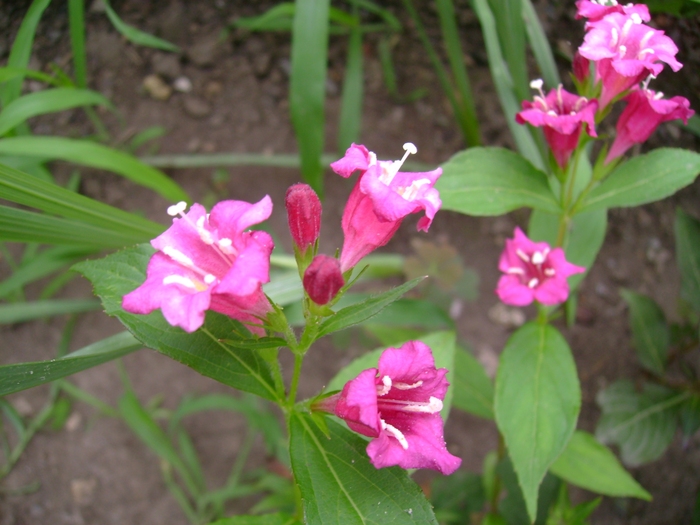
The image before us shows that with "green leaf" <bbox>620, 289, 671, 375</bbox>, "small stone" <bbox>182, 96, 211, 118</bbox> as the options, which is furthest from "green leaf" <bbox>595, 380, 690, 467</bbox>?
"small stone" <bbox>182, 96, 211, 118</bbox>

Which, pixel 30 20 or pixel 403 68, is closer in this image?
pixel 30 20

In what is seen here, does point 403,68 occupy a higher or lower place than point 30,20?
lower

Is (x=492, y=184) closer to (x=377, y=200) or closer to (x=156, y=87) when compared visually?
(x=377, y=200)

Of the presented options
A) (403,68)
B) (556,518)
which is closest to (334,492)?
(556,518)

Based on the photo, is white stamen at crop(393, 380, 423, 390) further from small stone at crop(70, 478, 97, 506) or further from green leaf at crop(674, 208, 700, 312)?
small stone at crop(70, 478, 97, 506)

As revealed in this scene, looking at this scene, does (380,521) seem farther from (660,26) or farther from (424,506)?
(660,26)

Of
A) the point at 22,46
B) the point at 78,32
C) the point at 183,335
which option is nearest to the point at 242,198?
the point at 78,32

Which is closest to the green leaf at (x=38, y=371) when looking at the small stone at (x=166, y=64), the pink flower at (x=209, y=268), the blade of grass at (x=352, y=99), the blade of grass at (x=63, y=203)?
the pink flower at (x=209, y=268)
